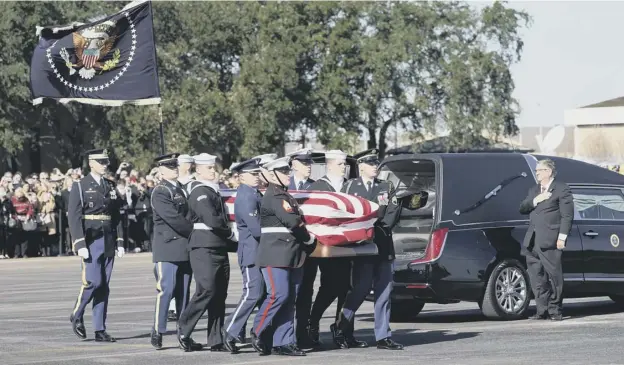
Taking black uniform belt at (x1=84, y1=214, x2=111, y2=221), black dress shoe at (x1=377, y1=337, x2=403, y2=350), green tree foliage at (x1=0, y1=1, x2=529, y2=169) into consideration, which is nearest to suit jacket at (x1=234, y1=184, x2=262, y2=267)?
black dress shoe at (x1=377, y1=337, x2=403, y2=350)

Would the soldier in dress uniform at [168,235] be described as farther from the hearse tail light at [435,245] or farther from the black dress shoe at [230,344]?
the hearse tail light at [435,245]

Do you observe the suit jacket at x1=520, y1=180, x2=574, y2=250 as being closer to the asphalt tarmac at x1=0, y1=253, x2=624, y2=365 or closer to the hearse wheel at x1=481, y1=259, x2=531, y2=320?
the hearse wheel at x1=481, y1=259, x2=531, y2=320

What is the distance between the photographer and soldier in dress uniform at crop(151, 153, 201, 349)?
44.5 ft

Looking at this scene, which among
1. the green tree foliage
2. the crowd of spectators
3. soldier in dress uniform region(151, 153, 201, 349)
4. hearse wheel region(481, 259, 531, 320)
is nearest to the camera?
soldier in dress uniform region(151, 153, 201, 349)

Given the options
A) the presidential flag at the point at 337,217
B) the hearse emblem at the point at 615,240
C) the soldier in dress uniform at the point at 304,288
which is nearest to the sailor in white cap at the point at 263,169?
the soldier in dress uniform at the point at 304,288

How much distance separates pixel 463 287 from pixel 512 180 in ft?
5.36

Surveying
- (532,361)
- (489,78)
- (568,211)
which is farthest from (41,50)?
(489,78)

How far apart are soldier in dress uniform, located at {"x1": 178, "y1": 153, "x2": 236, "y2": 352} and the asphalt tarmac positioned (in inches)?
16.3

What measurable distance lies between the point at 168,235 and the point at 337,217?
1.75 metres

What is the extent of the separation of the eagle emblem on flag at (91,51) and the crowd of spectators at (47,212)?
594 cm

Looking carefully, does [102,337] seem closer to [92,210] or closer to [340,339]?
[92,210]

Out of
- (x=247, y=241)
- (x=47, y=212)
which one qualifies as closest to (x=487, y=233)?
(x=247, y=241)

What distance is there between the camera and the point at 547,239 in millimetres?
15961

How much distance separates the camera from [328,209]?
43.3 feet
